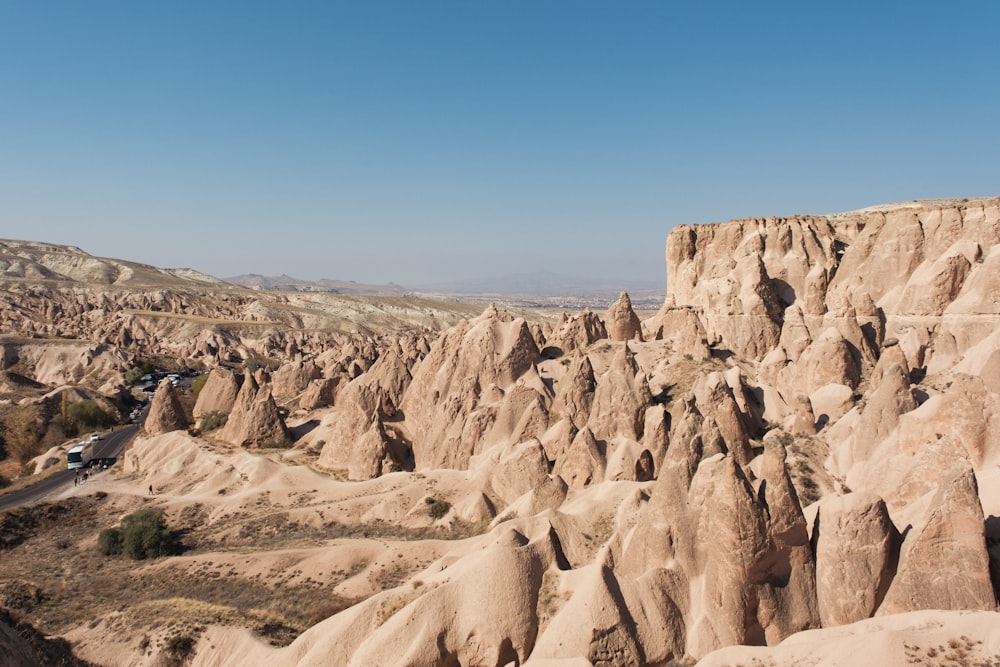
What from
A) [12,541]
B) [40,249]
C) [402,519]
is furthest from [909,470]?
[40,249]

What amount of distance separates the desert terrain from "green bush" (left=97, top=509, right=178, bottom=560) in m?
0.28

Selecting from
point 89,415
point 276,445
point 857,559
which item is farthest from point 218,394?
point 857,559

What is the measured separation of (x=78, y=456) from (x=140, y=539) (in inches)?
857

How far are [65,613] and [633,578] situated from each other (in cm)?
2141

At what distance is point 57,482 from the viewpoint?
39.1 metres

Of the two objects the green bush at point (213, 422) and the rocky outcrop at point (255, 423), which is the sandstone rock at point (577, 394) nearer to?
the rocky outcrop at point (255, 423)

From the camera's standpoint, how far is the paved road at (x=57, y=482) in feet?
116

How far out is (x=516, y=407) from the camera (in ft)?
106

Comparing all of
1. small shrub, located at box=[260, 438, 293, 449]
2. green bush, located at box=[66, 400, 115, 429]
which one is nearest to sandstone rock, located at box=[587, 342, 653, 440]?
small shrub, located at box=[260, 438, 293, 449]

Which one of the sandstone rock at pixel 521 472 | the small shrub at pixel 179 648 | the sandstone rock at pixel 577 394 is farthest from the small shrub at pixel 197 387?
the small shrub at pixel 179 648

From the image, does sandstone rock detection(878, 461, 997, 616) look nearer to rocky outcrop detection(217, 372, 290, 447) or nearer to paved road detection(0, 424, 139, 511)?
rocky outcrop detection(217, 372, 290, 447)

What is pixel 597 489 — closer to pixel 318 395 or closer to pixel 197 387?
pixel 318 395

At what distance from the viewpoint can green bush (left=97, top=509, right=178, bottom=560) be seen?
87.4ft

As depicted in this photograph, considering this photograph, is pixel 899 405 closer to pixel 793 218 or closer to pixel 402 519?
pixel 402 519
